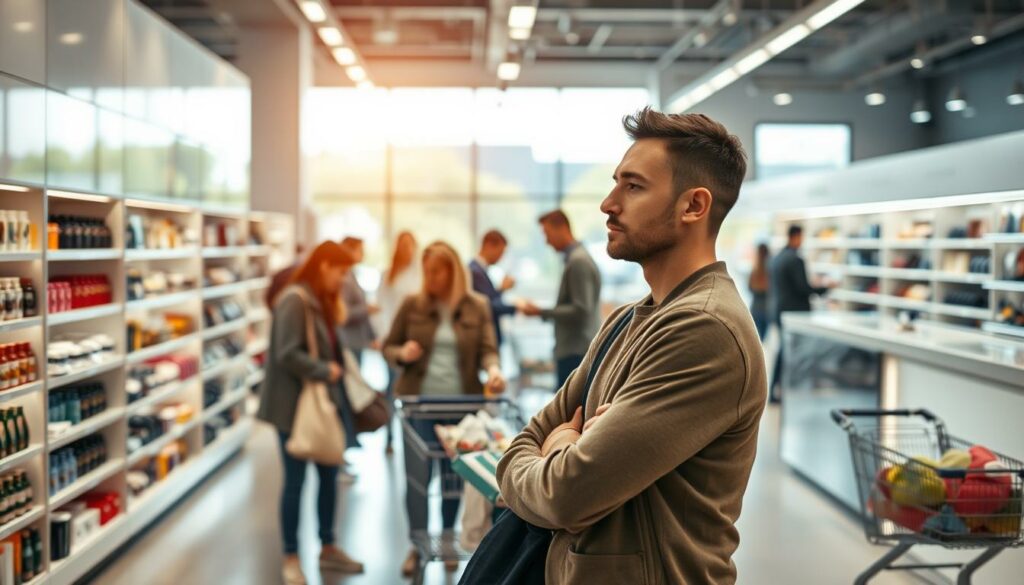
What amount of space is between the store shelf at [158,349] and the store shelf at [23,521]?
1.29 meters

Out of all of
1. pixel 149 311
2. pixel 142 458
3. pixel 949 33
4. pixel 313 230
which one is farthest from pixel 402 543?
pixel 949 33

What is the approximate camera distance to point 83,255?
16.2ft

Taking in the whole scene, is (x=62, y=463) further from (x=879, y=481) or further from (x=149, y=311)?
(x=879, y=481)

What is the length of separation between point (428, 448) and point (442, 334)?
96cm

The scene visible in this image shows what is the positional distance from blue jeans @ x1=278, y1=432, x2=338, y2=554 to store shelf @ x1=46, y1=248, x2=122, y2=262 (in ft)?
4.23

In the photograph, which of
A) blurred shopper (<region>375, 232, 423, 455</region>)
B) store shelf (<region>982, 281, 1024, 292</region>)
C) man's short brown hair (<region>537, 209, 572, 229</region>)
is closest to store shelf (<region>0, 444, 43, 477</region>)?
man's short brown hair (<region>537, 209, 572, 229</region>)

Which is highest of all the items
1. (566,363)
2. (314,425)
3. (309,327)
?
(309,327)

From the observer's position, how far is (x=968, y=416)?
4.99 metres

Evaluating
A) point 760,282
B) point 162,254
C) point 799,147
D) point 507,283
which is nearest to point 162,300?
point 162,254

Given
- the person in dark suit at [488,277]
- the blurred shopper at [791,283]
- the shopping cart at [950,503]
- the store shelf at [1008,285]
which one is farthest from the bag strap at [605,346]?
the blurred shopper at [791,283]

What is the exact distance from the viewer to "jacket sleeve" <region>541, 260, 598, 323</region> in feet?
20.4

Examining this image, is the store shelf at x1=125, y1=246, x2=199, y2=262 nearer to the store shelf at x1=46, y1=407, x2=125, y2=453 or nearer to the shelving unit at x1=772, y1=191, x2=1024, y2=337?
the store shelf at x1=46, y1=407, x2=125, y2=453

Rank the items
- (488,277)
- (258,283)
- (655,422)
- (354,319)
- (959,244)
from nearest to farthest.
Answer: (655,422) → (488,277) → (354,319) → (258,283) → (959,244)

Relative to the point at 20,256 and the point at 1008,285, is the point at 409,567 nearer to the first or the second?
the point at 20,256
